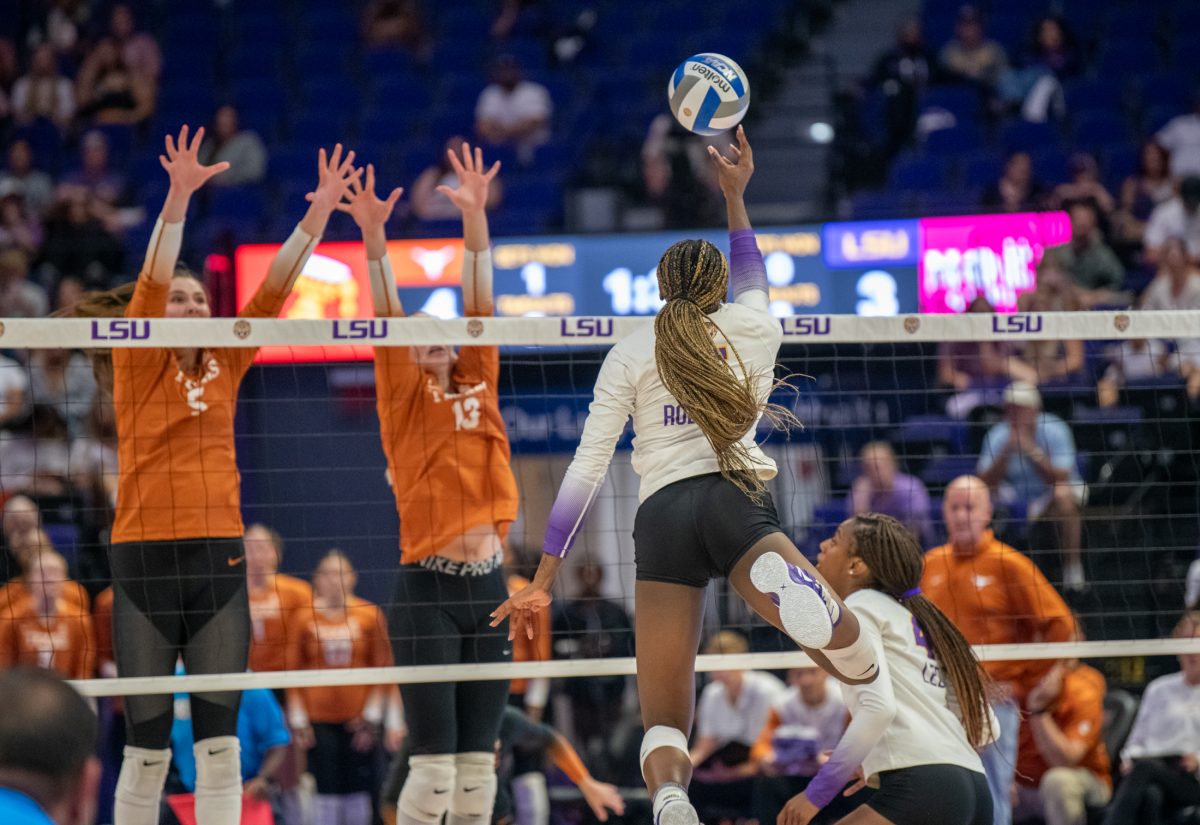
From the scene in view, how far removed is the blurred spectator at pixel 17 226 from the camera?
41.1ft

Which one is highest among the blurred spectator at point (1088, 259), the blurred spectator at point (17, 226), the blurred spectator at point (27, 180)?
the blurred spectator at point (27, 180)

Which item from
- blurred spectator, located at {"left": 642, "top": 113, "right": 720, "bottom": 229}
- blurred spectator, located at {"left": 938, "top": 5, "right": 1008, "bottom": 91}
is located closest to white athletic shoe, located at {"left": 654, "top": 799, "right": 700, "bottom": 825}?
blurred spectator, located at {"left": 642, "top": 113, "right": 720, "bottom": 229}

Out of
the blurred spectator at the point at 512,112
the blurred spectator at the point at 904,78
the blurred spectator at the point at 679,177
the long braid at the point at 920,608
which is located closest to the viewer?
the long braid at the point at 920,608

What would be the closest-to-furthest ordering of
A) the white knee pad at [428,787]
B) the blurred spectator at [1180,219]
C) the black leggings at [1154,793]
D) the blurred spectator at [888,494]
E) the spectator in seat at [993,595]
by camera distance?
the white knee pad at [428,787] < the spectator in seat at [993,595] < the black leggings at [1154,793] < the blurred spectator at [888,494] < the blurred spectator at [1180,219]

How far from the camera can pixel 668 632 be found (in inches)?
182

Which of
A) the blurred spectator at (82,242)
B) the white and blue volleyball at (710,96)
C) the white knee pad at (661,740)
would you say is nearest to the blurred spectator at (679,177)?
the blurred spectator at (82,242)

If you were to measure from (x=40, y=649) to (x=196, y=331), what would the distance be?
10.7ft

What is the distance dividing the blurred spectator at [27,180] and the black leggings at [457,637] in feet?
28.3

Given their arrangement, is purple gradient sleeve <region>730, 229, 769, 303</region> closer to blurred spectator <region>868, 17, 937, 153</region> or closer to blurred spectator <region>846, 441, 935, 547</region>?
blurred spectator <region>846, 441, 935, 547</region>

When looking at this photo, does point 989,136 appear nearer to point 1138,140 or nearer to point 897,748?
point 1138,140

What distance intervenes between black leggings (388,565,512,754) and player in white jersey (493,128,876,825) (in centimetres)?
106

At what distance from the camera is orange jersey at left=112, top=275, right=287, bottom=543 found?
18.4ft

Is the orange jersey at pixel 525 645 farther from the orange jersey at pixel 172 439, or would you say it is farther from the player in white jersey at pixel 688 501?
the player in white jersey at pixel 688 501

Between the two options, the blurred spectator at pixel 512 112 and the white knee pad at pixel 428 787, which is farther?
the blurred spectator at pixel 512 112
